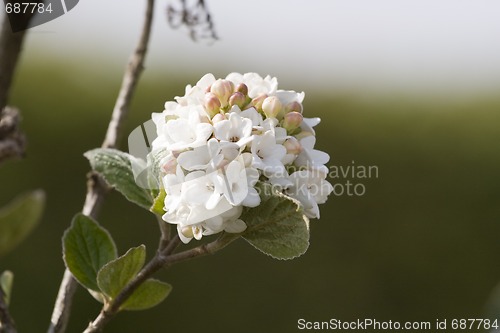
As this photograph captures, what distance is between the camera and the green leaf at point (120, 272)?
704 millimetres

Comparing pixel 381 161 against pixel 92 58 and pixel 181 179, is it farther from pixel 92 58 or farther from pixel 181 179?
pixel 181 179

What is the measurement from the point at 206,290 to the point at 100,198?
2319 millimetres

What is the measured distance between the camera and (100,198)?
89 cm

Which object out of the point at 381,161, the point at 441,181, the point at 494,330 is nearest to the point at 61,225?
the point at 381,161

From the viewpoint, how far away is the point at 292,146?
0.70 metres

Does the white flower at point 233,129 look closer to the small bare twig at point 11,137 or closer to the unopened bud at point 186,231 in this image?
the unopened bud at point 186,231

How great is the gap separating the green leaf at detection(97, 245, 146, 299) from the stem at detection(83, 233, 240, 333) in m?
0.03

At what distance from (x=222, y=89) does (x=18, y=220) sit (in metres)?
0.38

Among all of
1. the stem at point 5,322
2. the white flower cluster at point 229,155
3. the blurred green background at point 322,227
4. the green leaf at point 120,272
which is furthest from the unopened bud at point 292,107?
the blurred green background at point 322,227

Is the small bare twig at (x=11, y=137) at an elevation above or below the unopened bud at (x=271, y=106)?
below

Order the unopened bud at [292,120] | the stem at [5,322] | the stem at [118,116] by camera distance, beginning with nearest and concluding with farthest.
Answer: the stem at [5,322] → the unopened bud at [292,120] → the stem at [118,116]

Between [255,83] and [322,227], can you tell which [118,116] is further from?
[322,227]

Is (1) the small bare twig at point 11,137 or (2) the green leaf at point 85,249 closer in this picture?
(2) the green leaf at point 85,249

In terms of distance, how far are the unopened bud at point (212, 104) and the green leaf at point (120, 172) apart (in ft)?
0.42
